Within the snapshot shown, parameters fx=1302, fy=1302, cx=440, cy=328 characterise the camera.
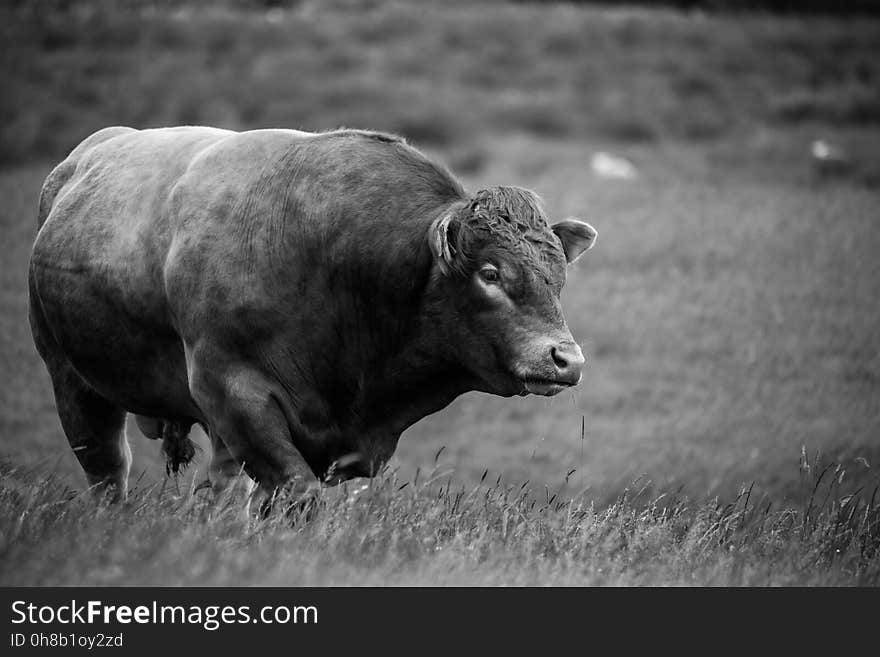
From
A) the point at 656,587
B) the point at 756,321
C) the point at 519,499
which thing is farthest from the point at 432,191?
the point at 756,321

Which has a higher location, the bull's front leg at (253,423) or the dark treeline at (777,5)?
the bull's front leg at (253,423)

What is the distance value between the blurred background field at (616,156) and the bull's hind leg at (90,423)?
6139 mm

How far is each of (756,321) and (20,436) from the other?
39.4 feet

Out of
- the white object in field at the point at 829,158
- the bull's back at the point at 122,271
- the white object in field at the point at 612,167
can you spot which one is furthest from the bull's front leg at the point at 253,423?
the white object in field at the point at 829,158

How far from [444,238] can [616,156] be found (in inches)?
938

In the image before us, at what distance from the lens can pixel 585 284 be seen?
2370 centimetres

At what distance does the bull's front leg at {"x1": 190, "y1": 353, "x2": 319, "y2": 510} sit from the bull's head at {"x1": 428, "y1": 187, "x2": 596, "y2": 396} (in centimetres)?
105

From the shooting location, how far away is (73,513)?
6270mm

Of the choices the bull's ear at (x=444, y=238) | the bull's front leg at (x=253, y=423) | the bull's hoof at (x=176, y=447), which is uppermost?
the bull's ear at (x=444, y=238)

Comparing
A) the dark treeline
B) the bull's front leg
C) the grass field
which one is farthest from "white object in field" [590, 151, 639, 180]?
the bull's front leg

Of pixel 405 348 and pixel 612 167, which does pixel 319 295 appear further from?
pixel 612 167

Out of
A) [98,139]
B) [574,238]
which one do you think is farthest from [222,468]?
[98,139]

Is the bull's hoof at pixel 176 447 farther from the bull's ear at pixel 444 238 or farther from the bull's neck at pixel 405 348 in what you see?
the bull's ear at pixel 444 238

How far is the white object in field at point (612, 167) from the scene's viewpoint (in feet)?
94.1
